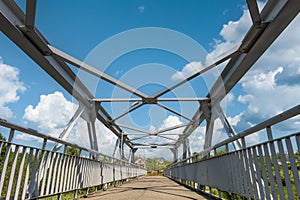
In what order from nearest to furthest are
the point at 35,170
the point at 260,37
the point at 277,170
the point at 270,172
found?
the point at 277,170 < the point at 270,172 < the point at 35,170 < the point at 260,37

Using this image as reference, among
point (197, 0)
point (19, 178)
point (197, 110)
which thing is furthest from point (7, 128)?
point (197, 110)

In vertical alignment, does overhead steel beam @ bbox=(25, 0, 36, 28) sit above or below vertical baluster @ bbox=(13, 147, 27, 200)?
above

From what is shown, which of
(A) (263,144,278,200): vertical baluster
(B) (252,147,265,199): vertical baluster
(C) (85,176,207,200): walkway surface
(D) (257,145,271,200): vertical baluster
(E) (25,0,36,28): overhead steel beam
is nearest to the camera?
(A) (263,144,278,200): vertical baluster

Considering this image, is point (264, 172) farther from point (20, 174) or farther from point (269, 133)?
point (20, 174)

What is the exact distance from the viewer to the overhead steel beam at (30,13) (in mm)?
3083

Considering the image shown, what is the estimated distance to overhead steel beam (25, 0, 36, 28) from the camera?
308cm

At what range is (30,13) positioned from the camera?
330cm

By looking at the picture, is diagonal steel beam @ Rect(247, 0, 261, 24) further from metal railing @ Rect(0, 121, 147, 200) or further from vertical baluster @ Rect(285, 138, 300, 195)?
metal railing @ Rect(0, 121, 147, 200)

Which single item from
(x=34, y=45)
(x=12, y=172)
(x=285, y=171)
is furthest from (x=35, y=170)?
(x=285, y=171)

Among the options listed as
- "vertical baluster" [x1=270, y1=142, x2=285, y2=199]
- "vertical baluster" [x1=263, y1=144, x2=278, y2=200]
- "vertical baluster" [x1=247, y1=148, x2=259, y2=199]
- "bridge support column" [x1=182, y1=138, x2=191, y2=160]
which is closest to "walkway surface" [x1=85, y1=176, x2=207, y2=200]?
"vertical baluster" [x1=247, y1=148, x2=259, y2=199]

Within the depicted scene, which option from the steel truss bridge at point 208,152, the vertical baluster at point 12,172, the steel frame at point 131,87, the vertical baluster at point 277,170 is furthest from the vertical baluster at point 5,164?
the vertical baluster at point 277,170

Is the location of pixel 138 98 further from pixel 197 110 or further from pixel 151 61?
pixel 197 110

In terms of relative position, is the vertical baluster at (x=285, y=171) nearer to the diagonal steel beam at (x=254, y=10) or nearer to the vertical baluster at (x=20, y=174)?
the diagonal steel beam at (x=254, y=10)

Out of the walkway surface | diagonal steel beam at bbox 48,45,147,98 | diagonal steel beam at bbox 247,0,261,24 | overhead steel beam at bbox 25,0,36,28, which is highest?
diagonal steel beam at bbox 48,45,147,98
